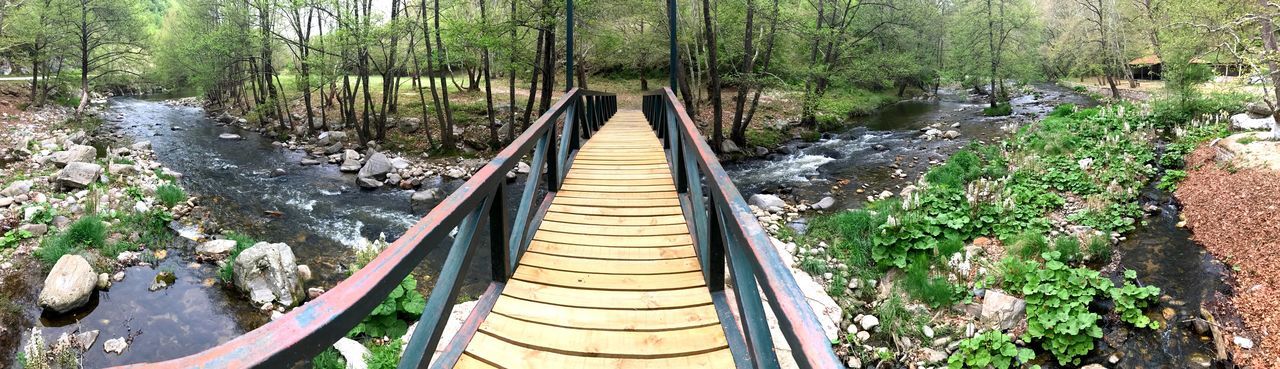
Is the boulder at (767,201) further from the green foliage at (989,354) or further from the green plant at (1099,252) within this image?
the green foliage at (989,354)

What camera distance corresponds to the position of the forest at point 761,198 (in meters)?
5.14

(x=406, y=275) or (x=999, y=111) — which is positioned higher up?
(x=999, y=111)

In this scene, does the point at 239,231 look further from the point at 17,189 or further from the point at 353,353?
the point at 353,353

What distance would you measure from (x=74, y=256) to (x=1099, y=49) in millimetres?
37679

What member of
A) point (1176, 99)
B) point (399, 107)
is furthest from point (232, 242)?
Result: point (1176, 99)

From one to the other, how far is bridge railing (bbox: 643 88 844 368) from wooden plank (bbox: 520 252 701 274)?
132 millimetres

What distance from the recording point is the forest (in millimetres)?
5145

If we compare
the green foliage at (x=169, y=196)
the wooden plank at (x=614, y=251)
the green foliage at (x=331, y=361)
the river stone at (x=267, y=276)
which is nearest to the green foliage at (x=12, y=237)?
the green foliage at (x=169, y=196)

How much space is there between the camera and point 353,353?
4855mm

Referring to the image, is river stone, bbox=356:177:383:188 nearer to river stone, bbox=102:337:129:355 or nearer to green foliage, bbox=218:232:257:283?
green foliage, bbox=218:232:257:283

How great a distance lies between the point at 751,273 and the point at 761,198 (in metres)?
8.54

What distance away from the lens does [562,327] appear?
2.89m

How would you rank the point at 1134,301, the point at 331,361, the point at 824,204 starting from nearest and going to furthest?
the point at 331,361 < the point at 1134,301 < the point at 824,204

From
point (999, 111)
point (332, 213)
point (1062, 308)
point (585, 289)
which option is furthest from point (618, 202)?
point (999, 111)
